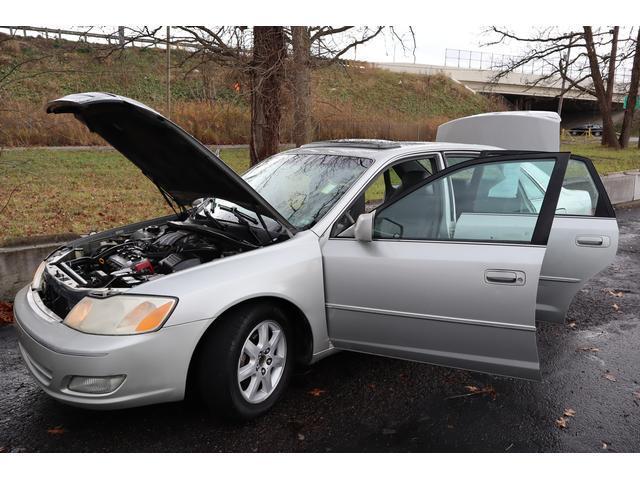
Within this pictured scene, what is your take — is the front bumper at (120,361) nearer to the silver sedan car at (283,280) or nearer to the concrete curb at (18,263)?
the silver sedan car at (283,280)

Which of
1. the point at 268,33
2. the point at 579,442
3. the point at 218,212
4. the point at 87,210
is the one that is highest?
the point at 268,33

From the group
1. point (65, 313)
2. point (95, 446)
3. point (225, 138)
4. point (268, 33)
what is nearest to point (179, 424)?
point (95, 446)

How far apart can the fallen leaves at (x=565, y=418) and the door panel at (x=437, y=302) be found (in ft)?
1.33

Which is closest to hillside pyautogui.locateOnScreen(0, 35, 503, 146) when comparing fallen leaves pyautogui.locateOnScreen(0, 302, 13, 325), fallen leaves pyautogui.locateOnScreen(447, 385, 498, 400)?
fallen leaves pyautogui.locateOnScreen(0, 302, 13, 325)

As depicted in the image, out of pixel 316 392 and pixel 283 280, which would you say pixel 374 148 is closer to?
pixel 283 280

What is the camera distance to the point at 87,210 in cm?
810

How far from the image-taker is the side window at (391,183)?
135 inches

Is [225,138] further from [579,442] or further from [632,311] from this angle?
[579,442]

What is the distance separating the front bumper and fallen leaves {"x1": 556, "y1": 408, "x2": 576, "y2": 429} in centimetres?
214

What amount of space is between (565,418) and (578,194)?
194 centimetres

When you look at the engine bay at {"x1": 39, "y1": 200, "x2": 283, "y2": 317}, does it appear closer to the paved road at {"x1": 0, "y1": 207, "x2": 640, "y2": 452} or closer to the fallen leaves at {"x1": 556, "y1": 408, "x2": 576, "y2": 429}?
the paved road at {"x1": 0, "y1": 207, "x2": 640, "y2": 452}

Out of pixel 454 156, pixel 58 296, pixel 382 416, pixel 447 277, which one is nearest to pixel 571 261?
pixel 454 156

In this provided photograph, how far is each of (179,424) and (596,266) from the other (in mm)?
3150

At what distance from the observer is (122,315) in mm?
2496
